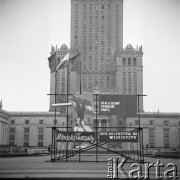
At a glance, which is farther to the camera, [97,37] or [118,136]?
[97,37]

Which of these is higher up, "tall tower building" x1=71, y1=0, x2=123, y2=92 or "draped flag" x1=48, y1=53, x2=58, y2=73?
"tall tower building" x1=71, y1=0, x2=123, y2=92

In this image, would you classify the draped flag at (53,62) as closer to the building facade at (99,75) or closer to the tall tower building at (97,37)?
the building facade at (99,75)

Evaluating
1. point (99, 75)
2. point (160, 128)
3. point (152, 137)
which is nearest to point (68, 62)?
point (152, 137)

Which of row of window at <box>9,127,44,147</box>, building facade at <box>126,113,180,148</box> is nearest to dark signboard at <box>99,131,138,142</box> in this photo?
building facade at <box>126,113,180,148</box>

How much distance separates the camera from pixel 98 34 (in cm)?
11794

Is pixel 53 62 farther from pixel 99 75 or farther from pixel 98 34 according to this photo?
pixel 98 34

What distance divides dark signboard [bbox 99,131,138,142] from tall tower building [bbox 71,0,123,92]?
9325 cm

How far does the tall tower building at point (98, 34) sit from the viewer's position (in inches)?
4599

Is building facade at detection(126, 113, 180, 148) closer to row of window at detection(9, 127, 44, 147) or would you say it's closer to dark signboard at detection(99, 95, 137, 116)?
row of window at detection(9, 127, 44, 147)

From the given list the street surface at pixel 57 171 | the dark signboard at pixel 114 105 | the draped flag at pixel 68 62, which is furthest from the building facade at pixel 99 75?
the street surface at pixel 57 171

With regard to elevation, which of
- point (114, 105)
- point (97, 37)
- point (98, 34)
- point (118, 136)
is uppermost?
point (98, 34)

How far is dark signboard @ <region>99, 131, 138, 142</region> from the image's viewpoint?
75.8 ft

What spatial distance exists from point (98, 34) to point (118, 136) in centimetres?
9797

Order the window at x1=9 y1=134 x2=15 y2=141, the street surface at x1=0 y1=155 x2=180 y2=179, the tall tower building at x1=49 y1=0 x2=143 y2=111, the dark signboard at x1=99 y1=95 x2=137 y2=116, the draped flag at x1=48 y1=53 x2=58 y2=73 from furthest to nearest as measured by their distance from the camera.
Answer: the tall tower building at x1=49 y1=0 x2=143 y2=111
the window at x1=9 y1=134 x2=15 y2=141
the draped flag at x1=48 y1=53 x2=58 y2=73
the dark signboard at x1=99 y1=95 x2=137 y2=116
the street surface at x1=0 y1=155 x2=180 y2=179
